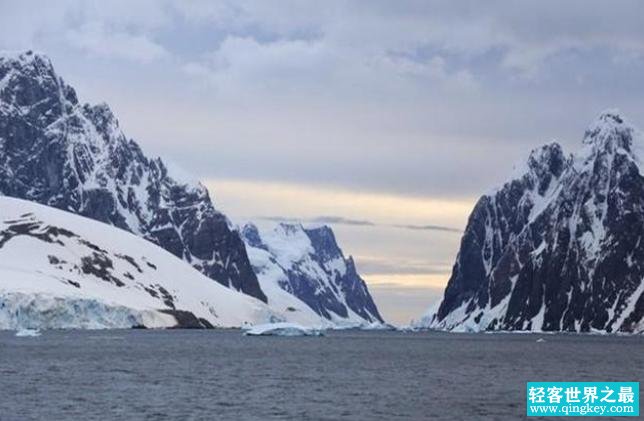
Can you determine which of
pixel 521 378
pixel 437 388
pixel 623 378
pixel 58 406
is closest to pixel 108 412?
pixel 58 406

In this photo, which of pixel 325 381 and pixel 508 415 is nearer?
pixel 508 415

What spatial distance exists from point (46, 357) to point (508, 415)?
103m

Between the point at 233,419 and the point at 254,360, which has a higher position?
the point at 254,360

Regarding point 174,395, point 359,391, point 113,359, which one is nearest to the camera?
point 174,395

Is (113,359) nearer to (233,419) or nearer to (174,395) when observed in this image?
(174,395)

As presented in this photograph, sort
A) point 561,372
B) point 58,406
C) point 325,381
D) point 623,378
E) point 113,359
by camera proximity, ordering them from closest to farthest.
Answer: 1. point 58,406
2. point 325,381
3. point 623,378
4. point 561,372
5. point 113,359

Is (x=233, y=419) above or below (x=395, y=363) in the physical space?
below

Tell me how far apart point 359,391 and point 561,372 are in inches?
1957

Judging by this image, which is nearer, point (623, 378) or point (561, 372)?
point (623, 378)

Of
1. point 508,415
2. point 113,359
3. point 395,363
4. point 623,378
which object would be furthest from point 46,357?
point 508,415

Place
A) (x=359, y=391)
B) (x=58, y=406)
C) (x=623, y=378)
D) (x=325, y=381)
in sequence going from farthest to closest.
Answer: (x=623, y=378)
(x=325, y=381)
(x=359, y=391)
(x=58, y=406)

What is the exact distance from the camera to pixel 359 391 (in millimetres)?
129625

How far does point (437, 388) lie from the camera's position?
135500 millimetres

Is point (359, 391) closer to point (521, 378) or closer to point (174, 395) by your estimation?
point (174, 395)
